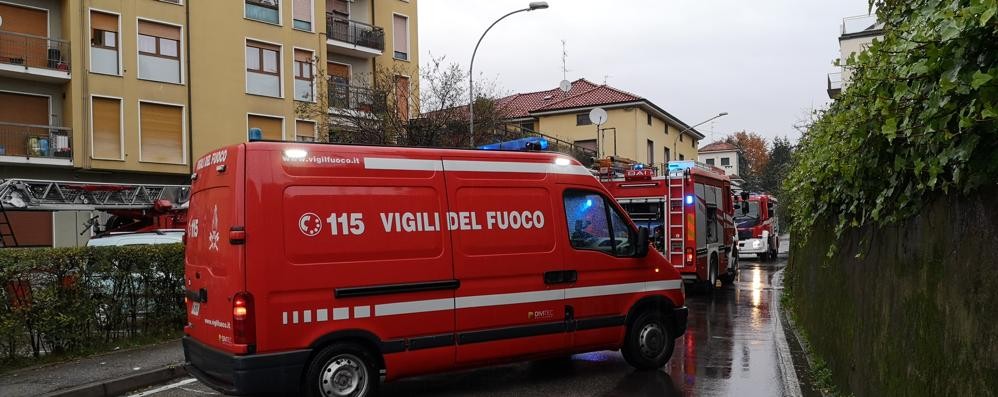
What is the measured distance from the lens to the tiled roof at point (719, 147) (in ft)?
312

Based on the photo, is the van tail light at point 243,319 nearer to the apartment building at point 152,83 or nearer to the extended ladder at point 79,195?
the extended ladder at point 79,195

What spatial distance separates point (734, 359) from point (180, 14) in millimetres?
24070

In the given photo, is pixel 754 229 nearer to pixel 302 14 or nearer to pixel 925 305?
pixel 302 14

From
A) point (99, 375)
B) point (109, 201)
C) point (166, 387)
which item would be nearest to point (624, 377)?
point (166, 387)

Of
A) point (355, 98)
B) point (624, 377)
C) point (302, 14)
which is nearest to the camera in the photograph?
point (624, 377)

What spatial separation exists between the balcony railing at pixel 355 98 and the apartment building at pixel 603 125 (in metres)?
15.6

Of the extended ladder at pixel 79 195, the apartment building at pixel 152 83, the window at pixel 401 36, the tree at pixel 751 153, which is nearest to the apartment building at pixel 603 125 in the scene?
the window at pixel 401 36

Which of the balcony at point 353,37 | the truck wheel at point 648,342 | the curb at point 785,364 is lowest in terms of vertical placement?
the curb at point 785,364

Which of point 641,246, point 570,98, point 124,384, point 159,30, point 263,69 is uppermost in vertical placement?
point 159,30

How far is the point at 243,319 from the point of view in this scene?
5.77 meters

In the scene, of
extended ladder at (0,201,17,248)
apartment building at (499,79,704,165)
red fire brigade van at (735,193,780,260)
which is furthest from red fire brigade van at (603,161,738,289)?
apartment building at (499,79,704,165)

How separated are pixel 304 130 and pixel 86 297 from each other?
70.0 feet

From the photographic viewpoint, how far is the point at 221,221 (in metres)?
6.09

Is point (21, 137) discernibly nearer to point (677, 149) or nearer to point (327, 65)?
point (327, 65)
